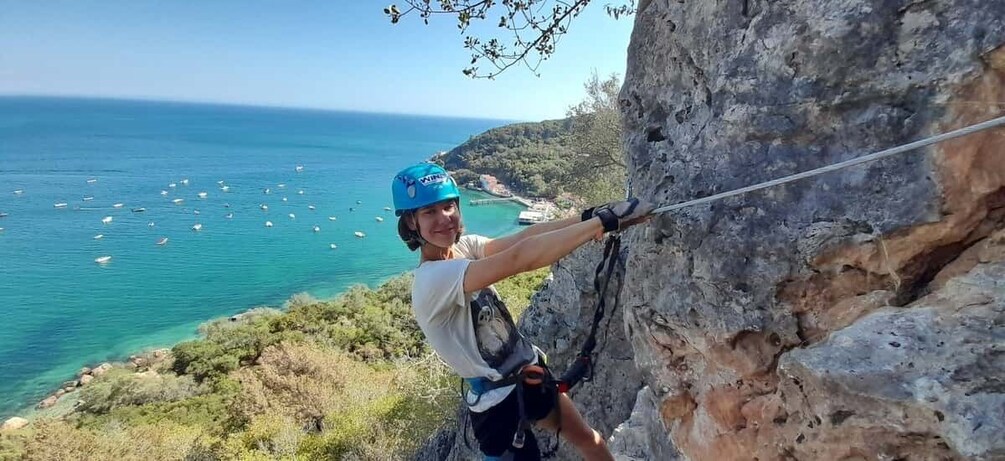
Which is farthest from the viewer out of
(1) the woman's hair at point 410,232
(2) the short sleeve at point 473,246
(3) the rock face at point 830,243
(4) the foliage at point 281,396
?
(4) the foliage at point 281,396

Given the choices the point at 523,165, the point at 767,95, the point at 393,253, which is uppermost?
the point at 767,95

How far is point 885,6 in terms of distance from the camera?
2.11 m

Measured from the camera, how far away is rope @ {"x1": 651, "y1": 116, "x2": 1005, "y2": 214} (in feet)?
5.55

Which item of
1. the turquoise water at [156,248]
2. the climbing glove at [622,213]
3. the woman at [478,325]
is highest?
the climbing glove at [622,213]

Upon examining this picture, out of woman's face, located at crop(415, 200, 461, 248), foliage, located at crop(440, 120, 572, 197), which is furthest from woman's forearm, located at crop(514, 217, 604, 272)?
foliage, located at crop(440, 120, 572, 197)

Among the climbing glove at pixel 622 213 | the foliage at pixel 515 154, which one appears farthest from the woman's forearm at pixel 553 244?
the foliage at pixel 515 154

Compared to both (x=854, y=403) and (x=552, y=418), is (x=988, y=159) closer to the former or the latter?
(x=854, y=403)

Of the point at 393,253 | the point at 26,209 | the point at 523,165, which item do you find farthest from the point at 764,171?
the point at 26,209

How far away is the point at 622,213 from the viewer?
2771 millimetres

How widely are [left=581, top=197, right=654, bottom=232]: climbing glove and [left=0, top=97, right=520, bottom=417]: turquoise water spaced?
3613 centimetres

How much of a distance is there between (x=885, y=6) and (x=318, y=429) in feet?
66.8

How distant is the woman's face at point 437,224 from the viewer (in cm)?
333

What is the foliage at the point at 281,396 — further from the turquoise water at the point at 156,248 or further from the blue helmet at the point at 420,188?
the blue helmet at the point at 420,188

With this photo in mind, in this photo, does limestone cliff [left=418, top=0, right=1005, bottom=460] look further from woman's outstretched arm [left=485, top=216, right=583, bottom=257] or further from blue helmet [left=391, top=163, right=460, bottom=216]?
blue helmet [left=391, top=163, right=460, bottom=216]
